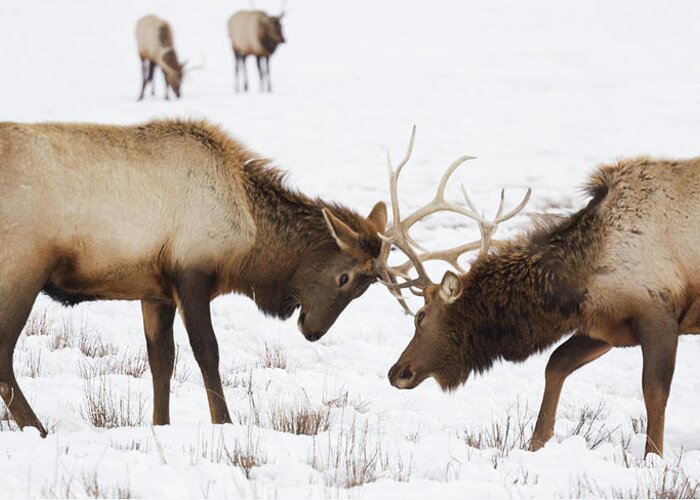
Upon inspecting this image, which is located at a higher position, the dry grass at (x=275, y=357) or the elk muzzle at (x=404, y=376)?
the elk muzzle at (x=404, y=376)

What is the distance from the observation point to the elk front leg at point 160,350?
5.70 meters

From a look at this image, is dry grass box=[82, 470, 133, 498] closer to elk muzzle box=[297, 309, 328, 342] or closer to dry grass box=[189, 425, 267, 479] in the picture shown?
dry grass box=[189, 425, 267, 479]

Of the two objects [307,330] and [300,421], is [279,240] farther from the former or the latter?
[300,421]

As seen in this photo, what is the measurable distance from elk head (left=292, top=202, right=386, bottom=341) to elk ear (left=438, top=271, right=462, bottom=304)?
1.43 ft

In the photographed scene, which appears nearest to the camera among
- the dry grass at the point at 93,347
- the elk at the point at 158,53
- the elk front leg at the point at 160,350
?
the elk front leg at the point at 160,350

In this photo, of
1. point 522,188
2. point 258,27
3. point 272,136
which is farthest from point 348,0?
point 522,188

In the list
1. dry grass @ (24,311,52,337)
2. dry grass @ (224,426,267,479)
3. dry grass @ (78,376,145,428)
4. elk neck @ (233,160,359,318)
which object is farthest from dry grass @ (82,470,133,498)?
dry grass @ (24,311,52,337)

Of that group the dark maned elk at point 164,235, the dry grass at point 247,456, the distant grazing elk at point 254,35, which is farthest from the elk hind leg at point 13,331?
the distant grazing elk at point 254,35

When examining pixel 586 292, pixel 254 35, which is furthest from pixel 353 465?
pixel 254 35

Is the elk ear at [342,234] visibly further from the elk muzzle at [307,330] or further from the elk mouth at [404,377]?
the elk mouth at [404,377]

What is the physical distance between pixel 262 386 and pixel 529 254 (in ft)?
6.32

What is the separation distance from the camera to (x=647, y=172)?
19.0 feet

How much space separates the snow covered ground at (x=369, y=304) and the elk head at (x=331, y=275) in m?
0.53

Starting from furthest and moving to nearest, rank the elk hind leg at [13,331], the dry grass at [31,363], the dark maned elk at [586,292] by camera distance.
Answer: the dry grass at [31,363] → the dark maned elk at [586,292] → the elk hind leg at [13,331]
